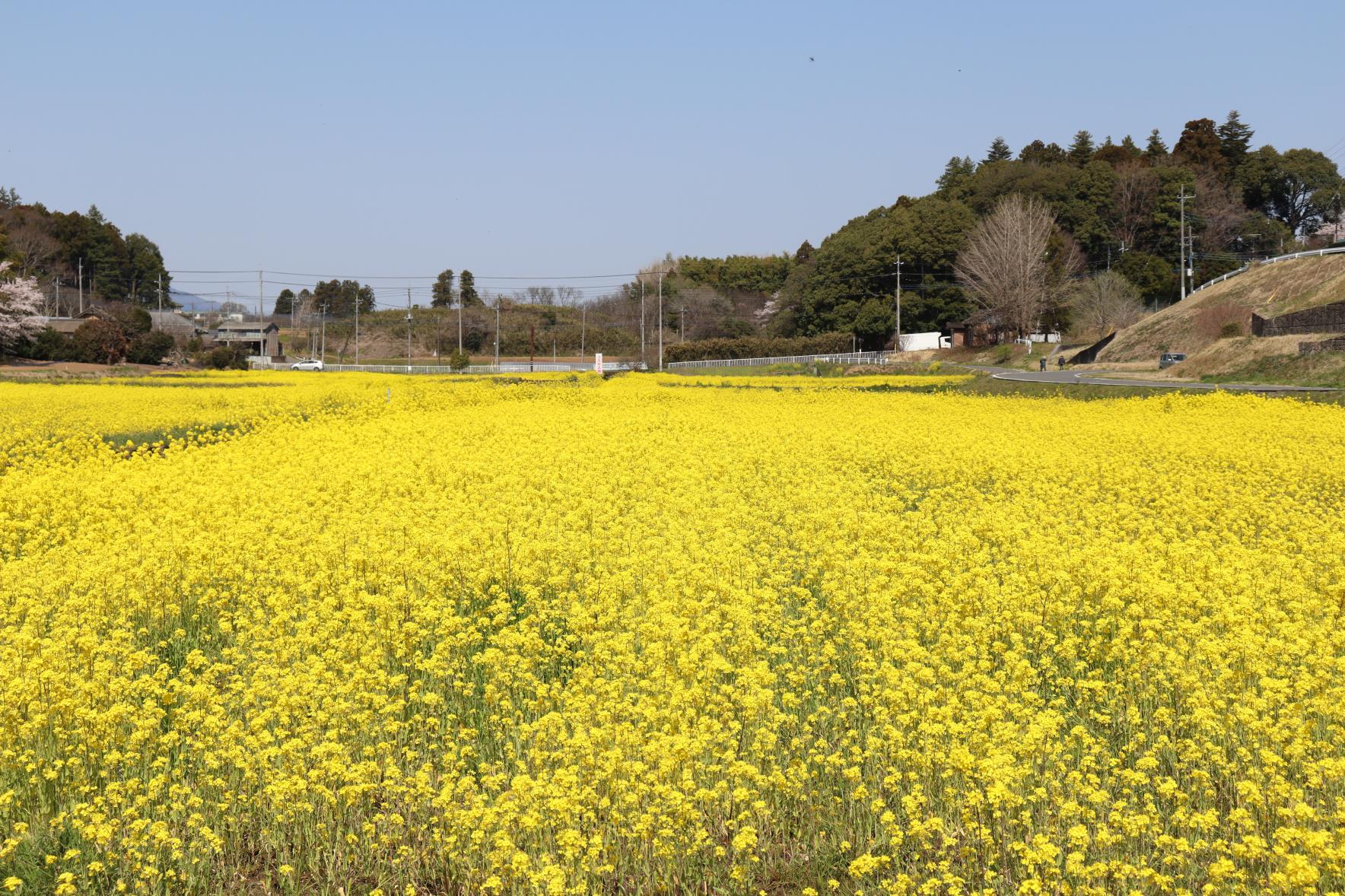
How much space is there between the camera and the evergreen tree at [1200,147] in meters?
97.6

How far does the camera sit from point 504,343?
97.8 metres

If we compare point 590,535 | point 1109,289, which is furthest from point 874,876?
point 1109,289

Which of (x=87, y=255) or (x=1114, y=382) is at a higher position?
(x=87, y=255)

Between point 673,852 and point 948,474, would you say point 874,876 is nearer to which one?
point 673,852

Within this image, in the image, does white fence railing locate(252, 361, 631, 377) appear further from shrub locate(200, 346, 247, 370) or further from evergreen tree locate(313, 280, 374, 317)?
evergreen tree locate(313, 280, 374, 317)

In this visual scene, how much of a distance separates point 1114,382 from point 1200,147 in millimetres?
72982

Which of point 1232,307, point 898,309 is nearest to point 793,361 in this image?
point 898,309

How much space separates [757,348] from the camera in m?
79.1

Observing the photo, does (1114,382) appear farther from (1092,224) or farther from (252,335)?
(252,335)

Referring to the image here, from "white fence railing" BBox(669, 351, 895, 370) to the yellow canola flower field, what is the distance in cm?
5059

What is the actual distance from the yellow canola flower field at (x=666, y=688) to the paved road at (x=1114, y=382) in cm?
2174

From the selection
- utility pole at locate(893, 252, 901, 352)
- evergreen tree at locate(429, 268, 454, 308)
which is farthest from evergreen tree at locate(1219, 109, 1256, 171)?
evergreen tree at locate(429, 268, 454, 308)

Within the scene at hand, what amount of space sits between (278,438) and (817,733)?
1440 centimetres

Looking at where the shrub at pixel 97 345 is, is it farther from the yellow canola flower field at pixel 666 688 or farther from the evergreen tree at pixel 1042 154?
the evergreen tree at pixel 1042 154
